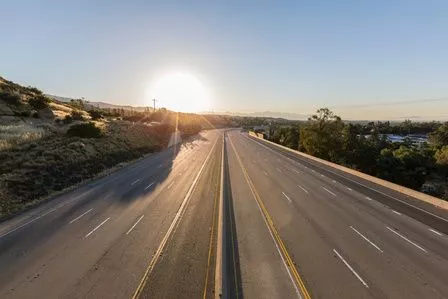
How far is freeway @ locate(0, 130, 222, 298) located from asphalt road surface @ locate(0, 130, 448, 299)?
55mm

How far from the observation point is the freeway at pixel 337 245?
14.2m

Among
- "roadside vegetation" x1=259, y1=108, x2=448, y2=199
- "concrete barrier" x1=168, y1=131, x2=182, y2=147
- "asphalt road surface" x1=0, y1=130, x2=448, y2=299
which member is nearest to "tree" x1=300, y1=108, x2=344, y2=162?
"roadside vegetation" x1=259, y1=108, x2=448, y2=199

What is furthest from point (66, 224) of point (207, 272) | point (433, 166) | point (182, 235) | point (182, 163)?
point (433, 166)

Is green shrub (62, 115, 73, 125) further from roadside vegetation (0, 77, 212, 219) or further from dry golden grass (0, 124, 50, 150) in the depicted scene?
dry golden grass (0, 124, 50, 150)

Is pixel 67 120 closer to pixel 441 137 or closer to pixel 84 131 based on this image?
pixel 84 131

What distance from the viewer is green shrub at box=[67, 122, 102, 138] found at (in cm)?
5602

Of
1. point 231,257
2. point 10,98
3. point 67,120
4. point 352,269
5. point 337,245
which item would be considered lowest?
point 231,257

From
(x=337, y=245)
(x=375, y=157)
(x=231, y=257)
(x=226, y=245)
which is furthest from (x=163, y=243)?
(x=375, y=157)

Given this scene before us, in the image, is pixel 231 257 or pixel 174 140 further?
pixel 174 140

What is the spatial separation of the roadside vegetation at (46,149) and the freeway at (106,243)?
105 inches

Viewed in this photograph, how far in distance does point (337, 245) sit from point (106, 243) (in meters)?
10.8

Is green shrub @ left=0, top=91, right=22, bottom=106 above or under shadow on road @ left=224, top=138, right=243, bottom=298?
above

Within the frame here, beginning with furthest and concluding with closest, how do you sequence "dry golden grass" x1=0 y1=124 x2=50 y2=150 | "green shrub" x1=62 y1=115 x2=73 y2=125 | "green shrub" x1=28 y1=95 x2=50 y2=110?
"green shrub" x1=28 y1=95 x2=50 y2=110 → "green shrub" x1=62 y1=115 x2=73 y2=125 → "dry golden grass" x1=0 y1=124 x2=50 y2=150

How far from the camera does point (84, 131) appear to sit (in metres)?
57.2
